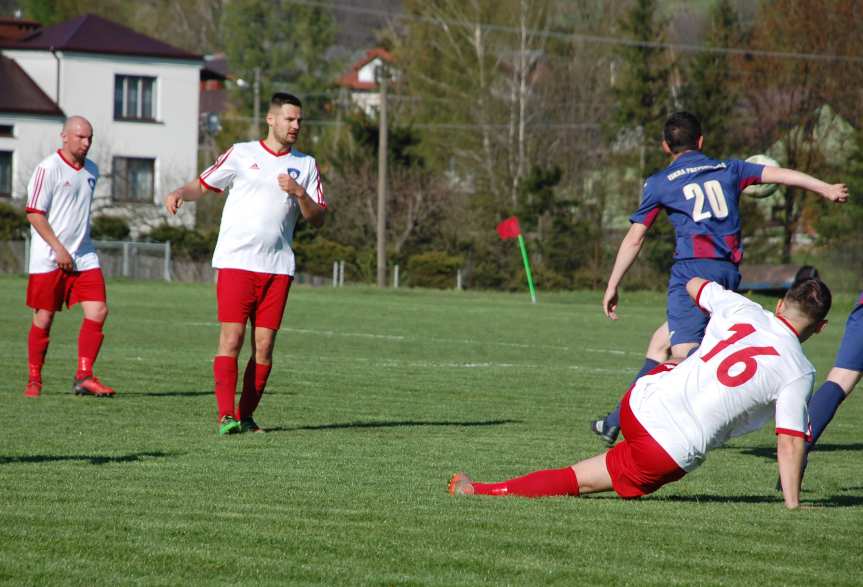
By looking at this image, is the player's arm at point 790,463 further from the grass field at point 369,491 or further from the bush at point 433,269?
the bush at point 433,269

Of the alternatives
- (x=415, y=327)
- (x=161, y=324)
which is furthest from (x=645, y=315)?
(x=161, y=324)

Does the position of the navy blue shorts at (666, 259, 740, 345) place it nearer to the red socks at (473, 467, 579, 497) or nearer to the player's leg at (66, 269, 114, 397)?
the red socks at (473, 467, 579, 497)

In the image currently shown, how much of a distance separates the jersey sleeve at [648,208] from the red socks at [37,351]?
5418mm

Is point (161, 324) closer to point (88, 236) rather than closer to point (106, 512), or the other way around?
point (88, 236)

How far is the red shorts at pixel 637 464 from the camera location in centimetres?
648

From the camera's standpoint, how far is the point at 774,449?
991 centimetres

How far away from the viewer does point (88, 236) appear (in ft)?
38.7

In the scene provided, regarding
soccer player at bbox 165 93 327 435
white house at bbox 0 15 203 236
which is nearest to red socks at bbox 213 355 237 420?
soccer player at bbox 165 93 327 435

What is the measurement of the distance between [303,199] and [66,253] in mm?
3162

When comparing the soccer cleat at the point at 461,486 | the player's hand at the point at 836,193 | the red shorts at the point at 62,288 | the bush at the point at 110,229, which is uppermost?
the player's hand at the point at 836,193

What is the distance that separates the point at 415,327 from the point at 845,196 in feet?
51.9

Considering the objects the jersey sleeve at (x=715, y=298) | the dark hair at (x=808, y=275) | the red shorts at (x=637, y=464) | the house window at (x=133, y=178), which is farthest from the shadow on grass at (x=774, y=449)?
the house window at (x=133, y=178)

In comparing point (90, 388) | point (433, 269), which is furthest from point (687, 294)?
point (433, 269)

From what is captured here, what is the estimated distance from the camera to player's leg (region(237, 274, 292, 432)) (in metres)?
9.50
